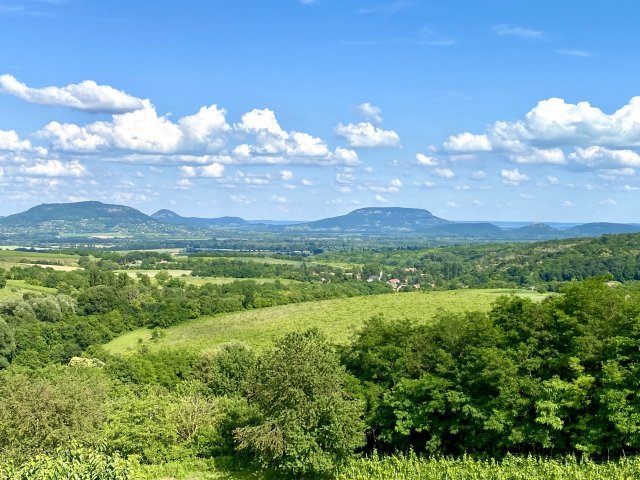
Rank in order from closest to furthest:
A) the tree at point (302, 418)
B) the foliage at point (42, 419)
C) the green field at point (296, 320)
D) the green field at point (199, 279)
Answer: the tree at point (302, 418)
the foliage at point (42, 419)
the green field at point (296, 320)
the green field at point (199, 279)

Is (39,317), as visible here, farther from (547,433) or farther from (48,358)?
(547,433)

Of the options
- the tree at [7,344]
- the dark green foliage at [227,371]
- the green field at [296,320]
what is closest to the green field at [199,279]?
the green field at [296,320]

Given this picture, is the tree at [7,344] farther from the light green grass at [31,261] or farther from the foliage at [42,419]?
the light green grass at [31,261]

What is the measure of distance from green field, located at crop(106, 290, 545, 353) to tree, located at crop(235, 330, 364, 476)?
33.0m

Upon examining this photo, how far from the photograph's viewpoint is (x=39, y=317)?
9712 cm

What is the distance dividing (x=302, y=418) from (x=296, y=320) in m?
52.0

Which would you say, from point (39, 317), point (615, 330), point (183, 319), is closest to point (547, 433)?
point (615, 330)

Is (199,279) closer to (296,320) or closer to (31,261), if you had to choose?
(31,261)

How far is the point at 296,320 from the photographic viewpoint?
268 feet

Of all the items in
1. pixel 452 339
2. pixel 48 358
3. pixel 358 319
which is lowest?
pixel 48 358

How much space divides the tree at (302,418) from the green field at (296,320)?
3302cm

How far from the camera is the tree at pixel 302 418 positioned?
29367mm

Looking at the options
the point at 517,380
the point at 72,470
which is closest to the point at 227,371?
the point at 72,470

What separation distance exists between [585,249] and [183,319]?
13601cm
